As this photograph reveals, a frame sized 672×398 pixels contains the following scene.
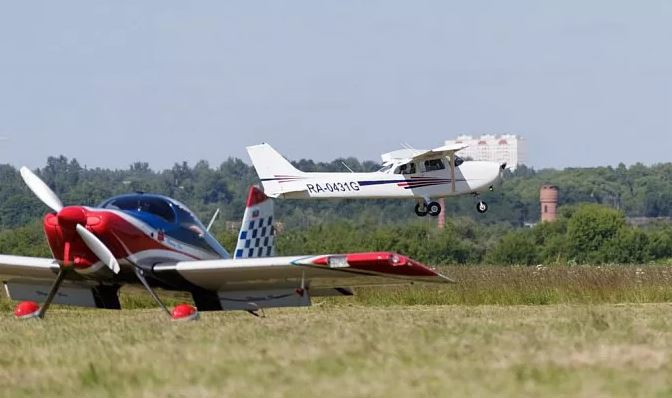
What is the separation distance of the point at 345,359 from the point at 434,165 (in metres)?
31.3

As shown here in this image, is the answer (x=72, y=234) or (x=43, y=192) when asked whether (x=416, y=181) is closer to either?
(x=43, y=192)

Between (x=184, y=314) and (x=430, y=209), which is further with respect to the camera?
(x=430, y=209)

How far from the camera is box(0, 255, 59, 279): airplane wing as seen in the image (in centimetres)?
1504

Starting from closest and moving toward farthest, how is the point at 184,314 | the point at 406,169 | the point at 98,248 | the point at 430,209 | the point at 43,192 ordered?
the point at 184,314, the point at 98,248, the point at 43,192, the point at 430,209, the point at 406,169

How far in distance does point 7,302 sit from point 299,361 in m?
14.5

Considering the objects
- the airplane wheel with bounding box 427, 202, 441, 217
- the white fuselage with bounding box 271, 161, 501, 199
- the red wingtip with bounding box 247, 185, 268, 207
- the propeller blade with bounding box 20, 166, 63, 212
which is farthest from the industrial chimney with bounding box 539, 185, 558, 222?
the propeller blade with bounding box 20, 166, 63, 212

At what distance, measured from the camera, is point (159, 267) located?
14828 millimetres

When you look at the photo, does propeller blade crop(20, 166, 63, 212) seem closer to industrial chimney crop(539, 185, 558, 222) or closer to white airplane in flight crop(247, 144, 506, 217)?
white airplane in flight crop(247, 144, 506, 217)

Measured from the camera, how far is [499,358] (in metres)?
8.19

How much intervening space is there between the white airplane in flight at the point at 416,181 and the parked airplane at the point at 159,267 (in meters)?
22.7

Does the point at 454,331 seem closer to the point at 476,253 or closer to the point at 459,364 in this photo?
the point at 459,364

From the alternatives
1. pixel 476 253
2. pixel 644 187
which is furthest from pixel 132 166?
pixel 476 253

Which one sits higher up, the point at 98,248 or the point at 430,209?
the point at 98,248

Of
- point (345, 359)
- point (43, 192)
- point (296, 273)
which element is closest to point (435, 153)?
point (43, 192)
